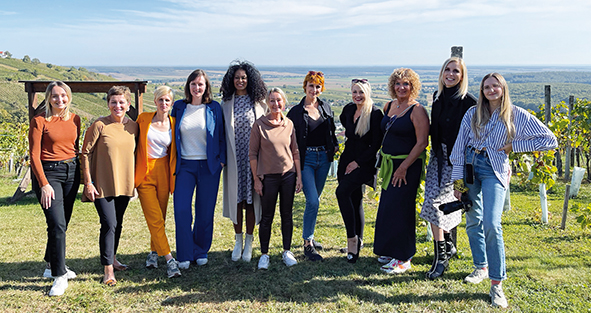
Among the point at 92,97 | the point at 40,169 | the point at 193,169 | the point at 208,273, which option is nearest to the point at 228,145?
the point at 193,169

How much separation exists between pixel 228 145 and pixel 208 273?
1274 millimetres

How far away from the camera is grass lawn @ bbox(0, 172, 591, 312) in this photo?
10.6ft

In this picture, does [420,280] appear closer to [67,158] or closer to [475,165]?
[475,165]

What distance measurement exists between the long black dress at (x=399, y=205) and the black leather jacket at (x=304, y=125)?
585 millimetres

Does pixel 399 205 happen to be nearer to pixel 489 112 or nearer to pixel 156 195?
pixel 489 112

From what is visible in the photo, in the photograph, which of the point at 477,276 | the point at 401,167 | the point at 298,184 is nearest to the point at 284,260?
the point at 298,184

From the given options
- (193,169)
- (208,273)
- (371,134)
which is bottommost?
(208,273)

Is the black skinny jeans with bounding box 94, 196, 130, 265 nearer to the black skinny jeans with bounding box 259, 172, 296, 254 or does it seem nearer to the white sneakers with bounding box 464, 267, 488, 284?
the black skinny jeans with bounding box 259, 172, 296, 254

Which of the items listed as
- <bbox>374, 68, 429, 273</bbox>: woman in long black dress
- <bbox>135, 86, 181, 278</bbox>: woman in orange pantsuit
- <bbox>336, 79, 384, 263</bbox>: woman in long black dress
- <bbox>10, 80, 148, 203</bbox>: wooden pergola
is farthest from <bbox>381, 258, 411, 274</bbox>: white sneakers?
<bbox>10, 80, 148, 203</bbox>: wooden pergola

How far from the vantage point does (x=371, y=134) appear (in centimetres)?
392

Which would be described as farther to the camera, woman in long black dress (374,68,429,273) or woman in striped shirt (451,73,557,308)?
woman in long black dress (374,68,429,273)

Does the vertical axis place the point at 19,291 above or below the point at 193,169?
below

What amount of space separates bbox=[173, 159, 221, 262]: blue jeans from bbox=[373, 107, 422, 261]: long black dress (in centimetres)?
166

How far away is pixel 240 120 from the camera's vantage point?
409 centimetres
